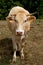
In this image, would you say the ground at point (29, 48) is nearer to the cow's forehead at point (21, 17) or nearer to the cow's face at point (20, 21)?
the cow's face at point (20, 21)

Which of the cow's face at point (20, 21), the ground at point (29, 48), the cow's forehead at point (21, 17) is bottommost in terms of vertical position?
the ground at point (29, 48)

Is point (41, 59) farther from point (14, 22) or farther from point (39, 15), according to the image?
point (39, 15)

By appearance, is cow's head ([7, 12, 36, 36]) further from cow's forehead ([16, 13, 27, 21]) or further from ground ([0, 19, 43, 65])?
ground ([0, 19, 43, 65])

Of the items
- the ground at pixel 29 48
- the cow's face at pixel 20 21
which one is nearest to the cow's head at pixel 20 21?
the cow's face at pixel 20 21

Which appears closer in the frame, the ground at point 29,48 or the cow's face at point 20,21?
the cow's face at point 20,21

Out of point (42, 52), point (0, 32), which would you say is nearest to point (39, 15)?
point (0, 32)

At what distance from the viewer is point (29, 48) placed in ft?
23.2

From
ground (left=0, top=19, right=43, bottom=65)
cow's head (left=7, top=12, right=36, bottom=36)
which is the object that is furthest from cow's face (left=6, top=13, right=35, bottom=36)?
ground (left=0, top=19, right=43, bottom=65)

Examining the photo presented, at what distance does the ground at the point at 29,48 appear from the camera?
21.2ft

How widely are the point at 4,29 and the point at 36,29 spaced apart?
1033mm

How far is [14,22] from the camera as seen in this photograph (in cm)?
611

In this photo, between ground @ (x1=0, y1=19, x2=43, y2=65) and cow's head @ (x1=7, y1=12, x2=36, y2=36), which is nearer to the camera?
cow's head @ (x1=7, y1=12, x2=36, y2=36)

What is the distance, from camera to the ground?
21.2 ft

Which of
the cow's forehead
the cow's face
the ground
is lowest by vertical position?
the ground
